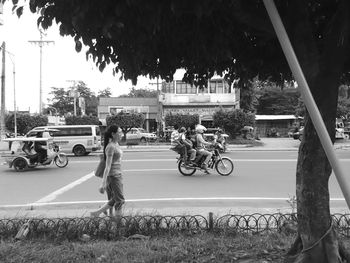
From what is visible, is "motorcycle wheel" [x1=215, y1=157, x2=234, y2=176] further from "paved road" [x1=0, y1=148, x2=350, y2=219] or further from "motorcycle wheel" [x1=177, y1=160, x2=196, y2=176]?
"motorcycle wheel" [x1=177, y1=160, x2=196, y2=176]

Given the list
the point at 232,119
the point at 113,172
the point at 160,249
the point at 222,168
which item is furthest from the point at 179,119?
the point at 160,249

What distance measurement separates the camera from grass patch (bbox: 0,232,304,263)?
4.69 meters

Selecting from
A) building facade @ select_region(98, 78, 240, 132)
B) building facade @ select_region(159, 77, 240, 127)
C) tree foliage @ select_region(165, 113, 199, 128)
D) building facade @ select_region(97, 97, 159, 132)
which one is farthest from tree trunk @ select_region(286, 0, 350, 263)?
building facade @ select_region(97, 97, 159, 132)

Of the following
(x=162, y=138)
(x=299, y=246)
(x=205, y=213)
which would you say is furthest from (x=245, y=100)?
(x=299, y=246)

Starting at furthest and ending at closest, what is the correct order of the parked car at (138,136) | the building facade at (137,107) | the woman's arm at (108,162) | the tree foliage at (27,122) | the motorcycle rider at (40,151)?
the building facade at (137,107) < the parked car at (138,136) < the tree foliage at (27,122) < the motorcycle rider at (40,151) < the woman's arm at (108,162)

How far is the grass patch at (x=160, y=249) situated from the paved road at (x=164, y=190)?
112 inches

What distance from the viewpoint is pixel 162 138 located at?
40.8 m

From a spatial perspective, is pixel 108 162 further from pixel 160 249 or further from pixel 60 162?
pixel 60 162

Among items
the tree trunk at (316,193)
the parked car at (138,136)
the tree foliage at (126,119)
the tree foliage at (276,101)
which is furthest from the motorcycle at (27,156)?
the tree foliage at (276,101)

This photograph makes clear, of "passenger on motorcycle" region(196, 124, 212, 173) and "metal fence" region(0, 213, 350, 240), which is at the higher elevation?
"passenger on motorcycle" region(196, 124, 212, 173)

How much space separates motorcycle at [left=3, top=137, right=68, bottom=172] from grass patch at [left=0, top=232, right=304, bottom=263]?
40.8 feet

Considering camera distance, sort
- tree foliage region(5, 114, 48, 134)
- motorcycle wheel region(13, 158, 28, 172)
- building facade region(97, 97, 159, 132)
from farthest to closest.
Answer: building facade region(97, 97, 159, 132), tree foliage region(5, 114, 48, 134), motorcycle wheel region(13, 158, 28, 172)

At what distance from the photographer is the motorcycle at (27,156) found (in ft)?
56.4

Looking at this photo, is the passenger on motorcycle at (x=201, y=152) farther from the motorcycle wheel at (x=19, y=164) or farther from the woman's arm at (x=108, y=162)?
the woman's arm at (x=108, y=162)
